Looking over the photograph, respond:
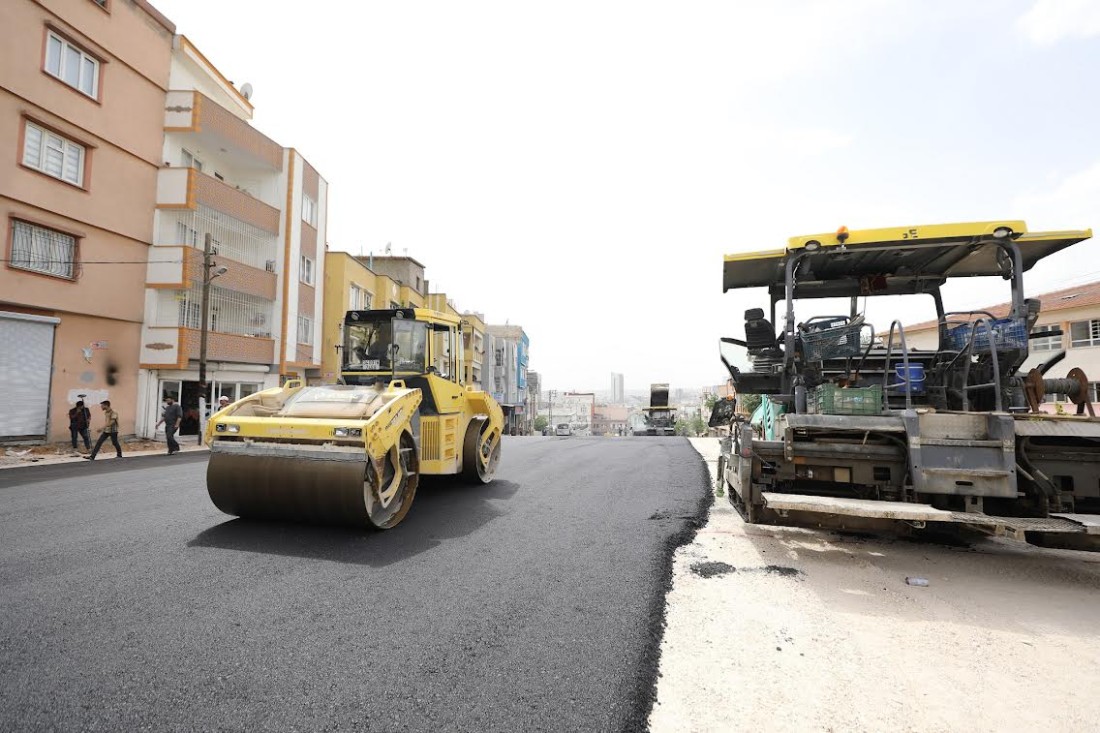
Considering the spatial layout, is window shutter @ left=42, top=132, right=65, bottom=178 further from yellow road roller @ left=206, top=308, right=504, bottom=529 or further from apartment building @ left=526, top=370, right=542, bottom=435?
apartment building @ left=526, top=370, right=542, bottom=435

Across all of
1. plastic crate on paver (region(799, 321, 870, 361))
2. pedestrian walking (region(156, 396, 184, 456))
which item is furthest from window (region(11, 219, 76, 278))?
plastic crate on paver (region(799, 321, 870, 361))

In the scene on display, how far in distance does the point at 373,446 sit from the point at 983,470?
467 cm

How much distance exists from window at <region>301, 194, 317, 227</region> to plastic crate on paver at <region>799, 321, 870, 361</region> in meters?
22.6

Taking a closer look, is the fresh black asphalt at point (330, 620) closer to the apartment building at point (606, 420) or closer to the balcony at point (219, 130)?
the balcony at point (219, 130)

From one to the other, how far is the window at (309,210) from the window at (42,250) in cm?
910

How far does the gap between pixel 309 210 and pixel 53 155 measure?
9786mm

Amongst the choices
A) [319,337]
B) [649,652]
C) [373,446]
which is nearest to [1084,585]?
[649,652]

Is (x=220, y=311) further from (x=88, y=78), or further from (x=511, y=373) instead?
(x=511, y=373)

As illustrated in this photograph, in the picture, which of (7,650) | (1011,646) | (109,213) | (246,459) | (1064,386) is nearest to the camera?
(7,650)

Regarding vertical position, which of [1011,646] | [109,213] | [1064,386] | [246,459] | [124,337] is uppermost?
[109,213]

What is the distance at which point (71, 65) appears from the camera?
14656 millimetres

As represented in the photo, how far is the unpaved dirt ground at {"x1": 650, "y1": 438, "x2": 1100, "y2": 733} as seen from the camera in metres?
2.40

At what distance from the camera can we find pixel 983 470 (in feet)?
12.8

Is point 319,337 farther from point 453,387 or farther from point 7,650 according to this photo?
point 7,650
